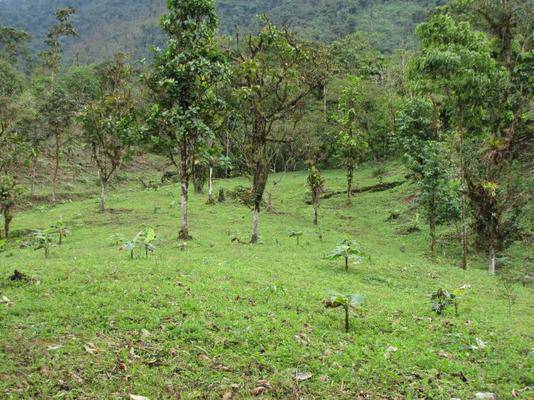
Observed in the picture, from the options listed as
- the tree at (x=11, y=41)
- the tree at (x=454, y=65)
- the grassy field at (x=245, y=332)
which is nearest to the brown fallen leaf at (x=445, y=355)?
the grassy field at (x=245, y=332)

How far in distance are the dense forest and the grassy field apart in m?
0.05

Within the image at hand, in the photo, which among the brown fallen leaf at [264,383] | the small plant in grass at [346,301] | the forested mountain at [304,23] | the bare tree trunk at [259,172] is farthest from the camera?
the forested mountain at [304,23]

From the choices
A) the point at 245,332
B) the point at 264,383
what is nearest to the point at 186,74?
the point at 245,332

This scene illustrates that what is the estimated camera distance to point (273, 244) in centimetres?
2300

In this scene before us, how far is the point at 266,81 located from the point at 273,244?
7842 mm

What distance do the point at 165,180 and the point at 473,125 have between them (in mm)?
35298

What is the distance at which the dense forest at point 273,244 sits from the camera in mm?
8219

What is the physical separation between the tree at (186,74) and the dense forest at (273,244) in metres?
0.10

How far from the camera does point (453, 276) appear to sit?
18625mm

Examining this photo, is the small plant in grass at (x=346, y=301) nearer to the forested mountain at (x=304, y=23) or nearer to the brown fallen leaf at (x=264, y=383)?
the brown fallen leaf at (x=264, y=383)

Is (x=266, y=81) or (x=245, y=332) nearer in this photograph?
(x=245, y=332)

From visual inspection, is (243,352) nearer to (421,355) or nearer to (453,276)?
(421,355)

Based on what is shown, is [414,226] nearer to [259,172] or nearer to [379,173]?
[259,172]

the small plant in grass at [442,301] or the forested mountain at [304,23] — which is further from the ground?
the forested mountain at [304,23]
